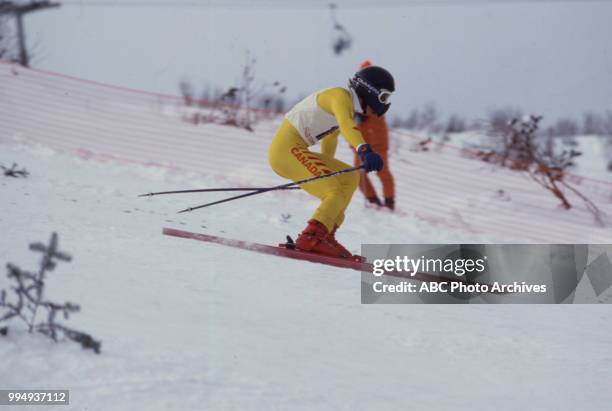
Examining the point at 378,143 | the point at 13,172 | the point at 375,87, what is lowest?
Answer: the point at 13,172

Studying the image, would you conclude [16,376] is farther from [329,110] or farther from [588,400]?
[329,110]

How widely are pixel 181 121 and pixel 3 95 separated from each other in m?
2.63

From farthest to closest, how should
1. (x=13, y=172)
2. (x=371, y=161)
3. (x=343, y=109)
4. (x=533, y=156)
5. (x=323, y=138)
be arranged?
(x=533, y=156)
(x=13, y=172)
(x=323, y=138)
(x=343, y=109)
(x=371, y=161)

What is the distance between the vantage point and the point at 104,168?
6.55 m

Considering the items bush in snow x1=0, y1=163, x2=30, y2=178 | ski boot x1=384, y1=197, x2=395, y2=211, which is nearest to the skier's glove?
ski boot x1=384, y1=197, x2=395, y2=211

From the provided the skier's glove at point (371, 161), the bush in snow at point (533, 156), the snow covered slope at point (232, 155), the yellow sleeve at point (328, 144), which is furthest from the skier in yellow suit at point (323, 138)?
the bush in snow at point (533, 156)

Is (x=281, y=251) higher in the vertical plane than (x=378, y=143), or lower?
lower

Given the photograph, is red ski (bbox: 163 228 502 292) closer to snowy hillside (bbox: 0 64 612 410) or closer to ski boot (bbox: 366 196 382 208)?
snowy hillside (bbox: 0 64 612 410)

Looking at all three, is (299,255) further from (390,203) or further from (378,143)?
(378,143)

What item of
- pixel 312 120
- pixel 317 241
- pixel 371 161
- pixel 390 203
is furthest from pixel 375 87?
pixel 390 203

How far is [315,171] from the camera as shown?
12.7 feet

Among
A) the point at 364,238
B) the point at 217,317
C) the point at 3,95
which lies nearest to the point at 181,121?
the point at 3,95

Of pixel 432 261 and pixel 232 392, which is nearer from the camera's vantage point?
pixel 232 392

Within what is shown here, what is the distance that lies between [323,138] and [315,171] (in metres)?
0.36
